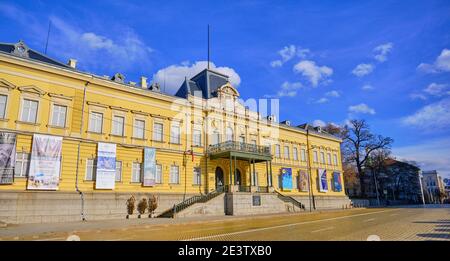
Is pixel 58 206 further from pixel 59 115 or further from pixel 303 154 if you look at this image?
pixel 303 154

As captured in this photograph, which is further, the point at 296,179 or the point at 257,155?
the point at 296,179

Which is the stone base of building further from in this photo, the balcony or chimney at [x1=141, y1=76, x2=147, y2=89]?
chimney at [x1=141, y1=76, x2=147, y2=89]

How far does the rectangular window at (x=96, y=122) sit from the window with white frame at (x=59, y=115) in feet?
6.80

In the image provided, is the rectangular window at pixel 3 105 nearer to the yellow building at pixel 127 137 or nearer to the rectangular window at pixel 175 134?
the yellow building at pixel 127 137

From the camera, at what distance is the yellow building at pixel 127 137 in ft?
69.8

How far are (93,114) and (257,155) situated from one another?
18043mm

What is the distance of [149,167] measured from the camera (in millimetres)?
26766

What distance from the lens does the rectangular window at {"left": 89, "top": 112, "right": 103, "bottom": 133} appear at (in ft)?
81.7

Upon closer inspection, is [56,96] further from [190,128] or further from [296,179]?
[296,179]

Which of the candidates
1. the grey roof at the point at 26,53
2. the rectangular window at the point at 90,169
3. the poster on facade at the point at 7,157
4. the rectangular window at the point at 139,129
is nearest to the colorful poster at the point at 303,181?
the rectangular window at the point at 139,129

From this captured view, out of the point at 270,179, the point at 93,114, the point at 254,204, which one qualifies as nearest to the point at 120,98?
the point at 93,114

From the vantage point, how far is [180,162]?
29500 mm

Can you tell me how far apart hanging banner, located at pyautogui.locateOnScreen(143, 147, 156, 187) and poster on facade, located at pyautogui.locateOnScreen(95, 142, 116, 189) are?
9.43ft

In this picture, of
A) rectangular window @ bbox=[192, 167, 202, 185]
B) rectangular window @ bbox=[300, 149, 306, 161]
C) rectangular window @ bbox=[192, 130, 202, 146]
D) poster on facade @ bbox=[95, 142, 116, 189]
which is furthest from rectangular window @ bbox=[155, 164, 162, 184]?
rectangular window @ bbox=[300, 149, 306, 161]
